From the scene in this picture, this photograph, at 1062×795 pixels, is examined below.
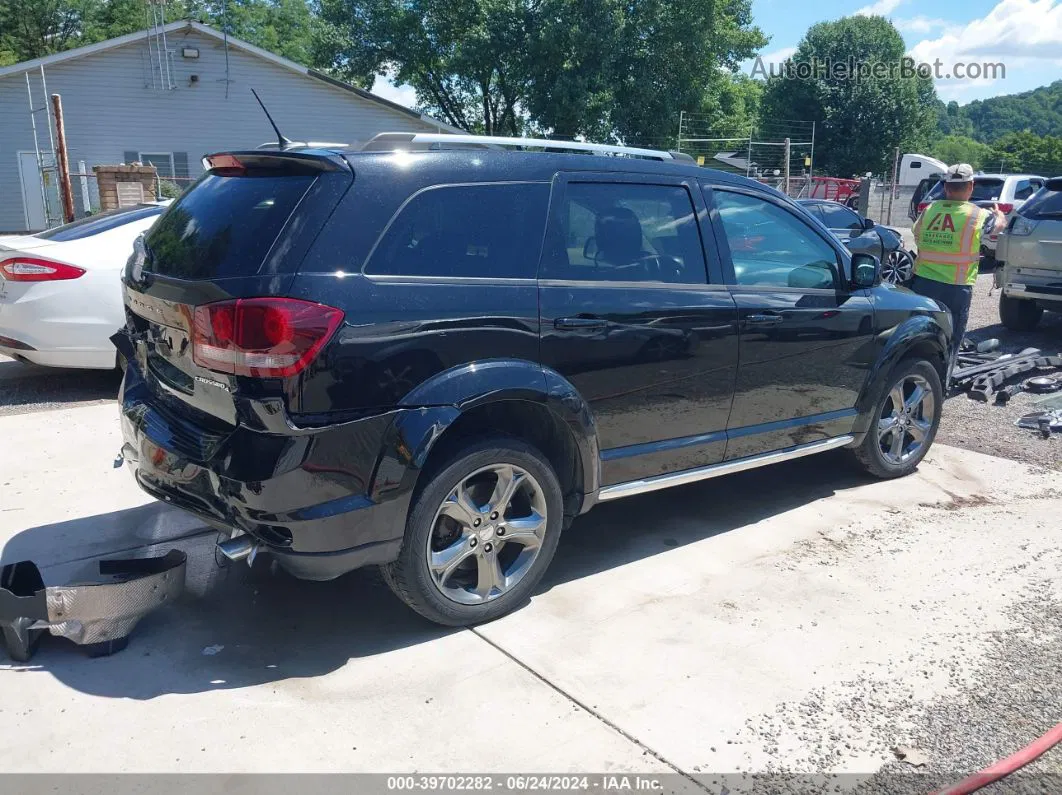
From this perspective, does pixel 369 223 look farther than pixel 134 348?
No

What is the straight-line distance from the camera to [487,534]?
12.4 ft

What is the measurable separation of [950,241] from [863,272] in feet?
8.13

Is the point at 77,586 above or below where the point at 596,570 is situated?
above

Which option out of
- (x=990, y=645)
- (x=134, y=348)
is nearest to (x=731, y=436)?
(x=990, y=645)

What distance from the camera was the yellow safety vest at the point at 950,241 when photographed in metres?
7.09

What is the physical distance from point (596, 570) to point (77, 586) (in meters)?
2.25

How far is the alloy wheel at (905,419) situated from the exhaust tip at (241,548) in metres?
3.86

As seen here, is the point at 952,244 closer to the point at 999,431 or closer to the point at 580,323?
the point at 999,431

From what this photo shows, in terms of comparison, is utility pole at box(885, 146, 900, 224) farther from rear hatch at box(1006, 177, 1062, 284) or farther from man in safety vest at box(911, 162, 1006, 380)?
man in safety vest at box(911, 162, 1006, 380)

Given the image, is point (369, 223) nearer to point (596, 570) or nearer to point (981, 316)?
point (596, 570)

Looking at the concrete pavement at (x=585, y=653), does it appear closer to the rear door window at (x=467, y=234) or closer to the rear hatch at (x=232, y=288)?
the rear hatch at (x=232, y=288)

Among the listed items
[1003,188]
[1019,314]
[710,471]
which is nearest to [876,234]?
[1019,314]

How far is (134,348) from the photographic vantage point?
159 inches

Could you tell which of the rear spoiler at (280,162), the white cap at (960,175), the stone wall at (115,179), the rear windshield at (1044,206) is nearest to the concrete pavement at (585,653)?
the rear spoiler at (280,162)
